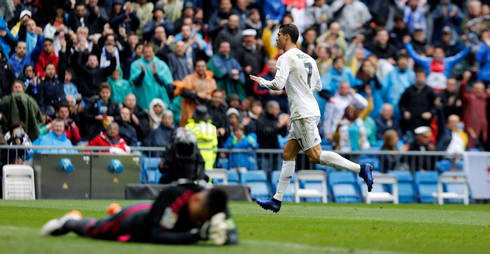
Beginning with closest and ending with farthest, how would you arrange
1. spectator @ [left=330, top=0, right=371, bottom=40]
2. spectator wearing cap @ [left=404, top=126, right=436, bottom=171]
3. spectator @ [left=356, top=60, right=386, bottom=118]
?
spectator wearing cap @ [left=404, top=126, right=436, bottom=171], spectator @ [left=356, top=60, right=386, bottom=118], spectator @ [left=330, top=0, right=371, bottom=40]

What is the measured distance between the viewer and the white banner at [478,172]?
20078 millimetres

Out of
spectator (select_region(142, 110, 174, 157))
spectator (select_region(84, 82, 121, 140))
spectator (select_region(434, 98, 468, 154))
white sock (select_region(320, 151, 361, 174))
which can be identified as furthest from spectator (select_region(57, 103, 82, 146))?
spectator (select_region(434, 98, 468, 154))

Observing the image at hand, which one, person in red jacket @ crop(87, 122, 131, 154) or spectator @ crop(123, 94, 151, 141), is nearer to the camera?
person in red jacket @ crop(87, 122, 131, 154)

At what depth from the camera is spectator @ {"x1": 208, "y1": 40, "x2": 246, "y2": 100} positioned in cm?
2100

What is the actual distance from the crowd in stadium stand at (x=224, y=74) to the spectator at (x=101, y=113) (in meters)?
0.02

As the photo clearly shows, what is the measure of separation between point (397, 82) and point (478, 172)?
3724 mm

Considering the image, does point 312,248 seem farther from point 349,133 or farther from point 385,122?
point 385,122

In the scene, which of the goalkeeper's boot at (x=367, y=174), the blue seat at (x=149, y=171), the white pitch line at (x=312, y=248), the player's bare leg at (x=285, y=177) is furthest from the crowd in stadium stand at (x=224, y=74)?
the white pitch line at (x=312, y=248)

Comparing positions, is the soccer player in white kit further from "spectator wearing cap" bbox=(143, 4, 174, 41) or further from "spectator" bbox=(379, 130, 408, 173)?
"spectator wearing cap" bbox=(143, 4, 174, 41)

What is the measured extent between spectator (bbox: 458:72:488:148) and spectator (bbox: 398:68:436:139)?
3.58ft

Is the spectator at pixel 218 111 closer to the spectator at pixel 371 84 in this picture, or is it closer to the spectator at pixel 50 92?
the spectator at pixel 50 92

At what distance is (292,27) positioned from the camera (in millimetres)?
11914

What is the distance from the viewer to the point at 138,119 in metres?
19.5

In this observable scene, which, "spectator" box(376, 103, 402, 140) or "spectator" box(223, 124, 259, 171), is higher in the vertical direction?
"spectator" box(376, 103, 402, 140)
